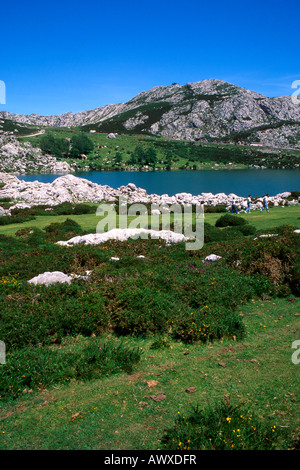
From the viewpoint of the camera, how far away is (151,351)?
27.8 feet

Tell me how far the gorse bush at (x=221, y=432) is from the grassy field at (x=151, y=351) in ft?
0.08

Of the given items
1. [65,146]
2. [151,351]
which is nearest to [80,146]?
[65,146]

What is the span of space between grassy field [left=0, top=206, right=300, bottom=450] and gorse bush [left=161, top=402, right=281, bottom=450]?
2 cm

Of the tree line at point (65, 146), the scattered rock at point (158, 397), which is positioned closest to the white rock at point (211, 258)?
the scattered rock at point (158, 397)

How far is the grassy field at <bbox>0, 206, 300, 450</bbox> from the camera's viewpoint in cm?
552

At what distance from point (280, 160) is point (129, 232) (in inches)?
6575

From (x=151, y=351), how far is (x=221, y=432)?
3.62 meters

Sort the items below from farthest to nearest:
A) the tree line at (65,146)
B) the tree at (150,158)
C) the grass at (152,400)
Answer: the tree line at (65,146) → the tree at (150,158) → the grass at (152,400)

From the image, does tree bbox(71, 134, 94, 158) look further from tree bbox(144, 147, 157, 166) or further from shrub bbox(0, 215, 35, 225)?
shrub bbox(0, 215, 35, 225)

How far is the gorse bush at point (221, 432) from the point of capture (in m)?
4.86

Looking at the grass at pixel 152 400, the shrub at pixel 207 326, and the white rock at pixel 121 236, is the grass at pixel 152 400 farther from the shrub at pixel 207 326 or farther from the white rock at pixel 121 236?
the white rock at pixel 121 236

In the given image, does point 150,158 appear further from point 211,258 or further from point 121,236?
point 211,258

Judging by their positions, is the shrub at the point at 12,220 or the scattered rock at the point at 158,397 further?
the shrub at the point at 12,220

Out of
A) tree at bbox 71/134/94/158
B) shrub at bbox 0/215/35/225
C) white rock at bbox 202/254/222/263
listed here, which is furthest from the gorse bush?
tree at bbox 71/134/94/158
